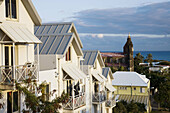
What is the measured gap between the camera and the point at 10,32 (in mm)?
14031

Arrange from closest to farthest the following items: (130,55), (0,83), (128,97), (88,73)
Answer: (0,83) → (88,73) → (128,97) → (130,55)

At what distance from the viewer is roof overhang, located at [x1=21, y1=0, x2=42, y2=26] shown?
16.3m

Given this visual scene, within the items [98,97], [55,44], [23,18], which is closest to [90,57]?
[98,97]

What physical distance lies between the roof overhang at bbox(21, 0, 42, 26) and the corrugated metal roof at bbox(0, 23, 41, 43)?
1612 millimetres

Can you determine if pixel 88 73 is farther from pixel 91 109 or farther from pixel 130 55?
pixel 130 55

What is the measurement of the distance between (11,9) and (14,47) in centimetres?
247

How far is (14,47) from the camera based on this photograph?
14.6m

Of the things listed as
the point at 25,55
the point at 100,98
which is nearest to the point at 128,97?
the point at 100,98

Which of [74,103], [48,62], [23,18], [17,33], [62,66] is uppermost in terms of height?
[23,18]

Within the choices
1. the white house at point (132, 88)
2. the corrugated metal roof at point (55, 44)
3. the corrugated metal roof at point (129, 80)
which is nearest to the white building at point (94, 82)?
the corrugated metal roof at point (55, 44)

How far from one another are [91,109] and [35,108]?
1513 cm

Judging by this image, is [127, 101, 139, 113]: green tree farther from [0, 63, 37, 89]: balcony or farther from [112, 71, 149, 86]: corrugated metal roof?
[0, 63, 37, 89]: balcony

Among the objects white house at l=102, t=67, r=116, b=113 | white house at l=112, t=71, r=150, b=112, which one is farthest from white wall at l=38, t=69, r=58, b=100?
white house at l=112, t=71, r=150, b=112

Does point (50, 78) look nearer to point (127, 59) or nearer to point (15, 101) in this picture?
point (15, 101)
